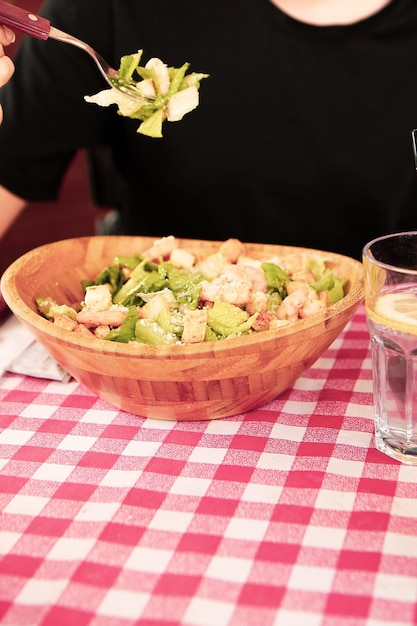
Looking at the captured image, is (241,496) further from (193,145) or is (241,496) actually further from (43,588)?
(193,145)

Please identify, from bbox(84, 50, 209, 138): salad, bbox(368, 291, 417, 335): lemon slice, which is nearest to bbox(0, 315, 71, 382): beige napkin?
bbox(84, 50, 209, 138): salad

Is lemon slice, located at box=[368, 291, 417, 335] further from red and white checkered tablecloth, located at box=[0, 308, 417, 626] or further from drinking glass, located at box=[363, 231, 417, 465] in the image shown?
red and white checkered tablecloth, located at box=[0, 308, 417, 626]

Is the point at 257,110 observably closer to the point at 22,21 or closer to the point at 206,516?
the point at 22,21

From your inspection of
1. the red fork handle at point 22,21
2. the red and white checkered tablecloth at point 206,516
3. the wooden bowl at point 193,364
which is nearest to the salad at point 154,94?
the red fork handle at point 22,21

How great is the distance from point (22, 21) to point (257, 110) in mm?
821

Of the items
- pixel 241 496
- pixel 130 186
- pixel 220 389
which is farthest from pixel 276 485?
pixel 130 186

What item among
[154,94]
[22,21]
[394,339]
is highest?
[22,21]

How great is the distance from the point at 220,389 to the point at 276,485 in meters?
0.15

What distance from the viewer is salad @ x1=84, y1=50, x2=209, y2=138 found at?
1.22 metres

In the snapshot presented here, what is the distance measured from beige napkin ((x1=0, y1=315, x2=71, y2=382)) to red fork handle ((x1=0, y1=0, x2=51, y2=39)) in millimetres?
504

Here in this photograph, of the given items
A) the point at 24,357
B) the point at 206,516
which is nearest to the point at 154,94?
the point at 24,357

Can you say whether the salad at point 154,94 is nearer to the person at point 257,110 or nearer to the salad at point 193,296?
the salad at point 193,296

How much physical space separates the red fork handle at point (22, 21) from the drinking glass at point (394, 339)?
59cm

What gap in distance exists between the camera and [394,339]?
949 mm
